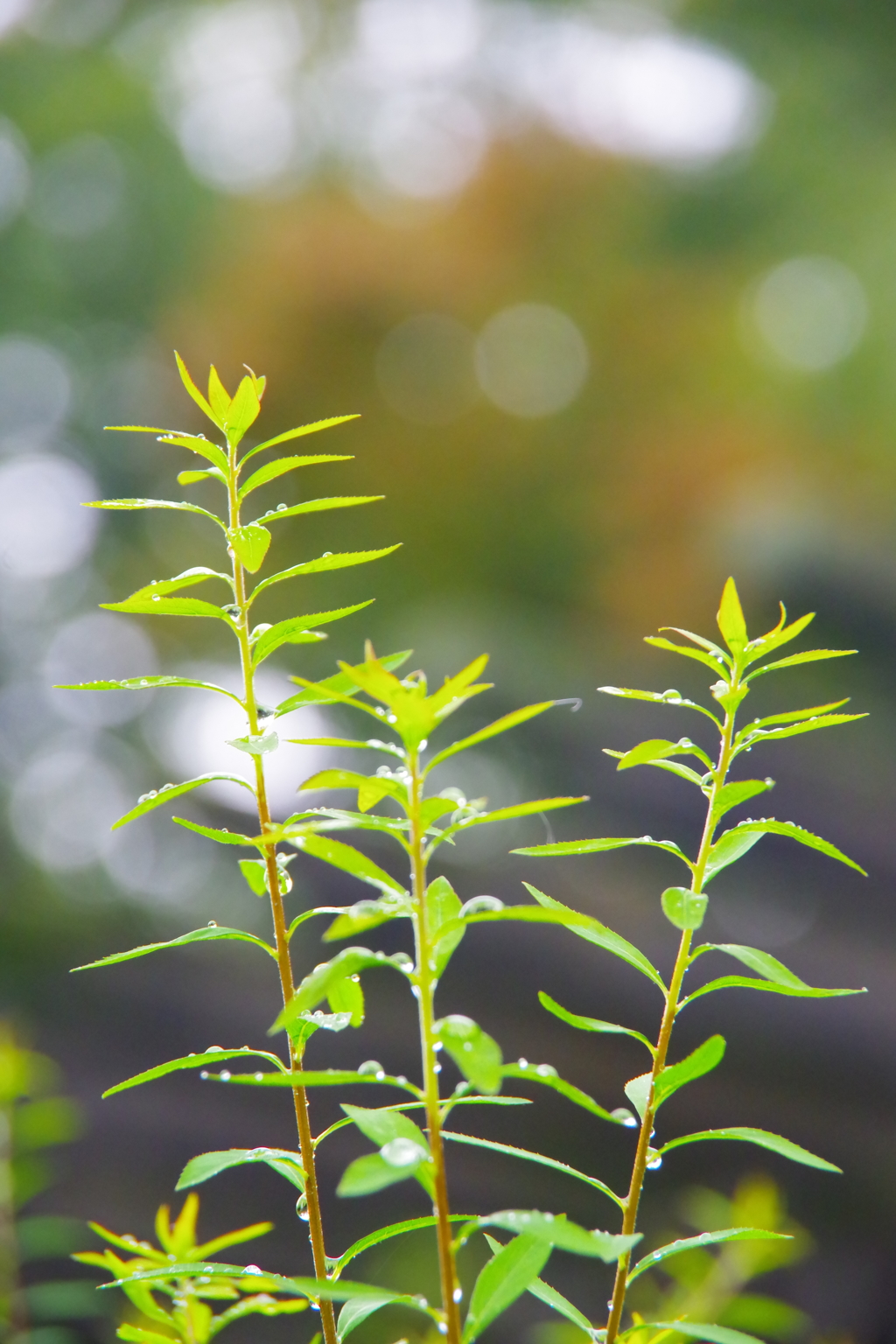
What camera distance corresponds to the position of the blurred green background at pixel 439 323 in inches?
102

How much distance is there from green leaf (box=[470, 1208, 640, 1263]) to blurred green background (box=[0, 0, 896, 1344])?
2008 millimetres

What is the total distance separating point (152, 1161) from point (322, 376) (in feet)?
7.43

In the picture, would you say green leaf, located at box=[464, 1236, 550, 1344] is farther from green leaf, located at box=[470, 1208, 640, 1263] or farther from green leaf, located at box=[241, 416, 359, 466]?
green leaf, located at box=[241, 416, 359, 466]

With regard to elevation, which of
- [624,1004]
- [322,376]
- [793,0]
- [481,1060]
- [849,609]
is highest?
[793,0]

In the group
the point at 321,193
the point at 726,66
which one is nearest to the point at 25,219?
the point at 321,193

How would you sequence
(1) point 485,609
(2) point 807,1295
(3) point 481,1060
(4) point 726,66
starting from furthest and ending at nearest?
1. (4) point 726,66
2. (1) point 485,609
3. (2) point 807,1295
4. (3) point 481,1060

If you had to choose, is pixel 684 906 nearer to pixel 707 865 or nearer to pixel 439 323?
pixel 707 865

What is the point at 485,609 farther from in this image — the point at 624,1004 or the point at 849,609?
the point at 624,1004

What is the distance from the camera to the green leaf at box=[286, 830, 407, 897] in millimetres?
215

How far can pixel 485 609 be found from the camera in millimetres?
2584

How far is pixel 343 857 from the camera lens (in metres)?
0.22

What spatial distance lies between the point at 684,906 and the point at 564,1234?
0.07 m

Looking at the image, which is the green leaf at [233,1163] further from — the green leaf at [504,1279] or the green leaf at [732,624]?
the green leaf at [732,624]

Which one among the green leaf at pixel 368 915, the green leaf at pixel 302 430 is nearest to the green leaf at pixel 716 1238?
the green leaf at pixel 368 915
